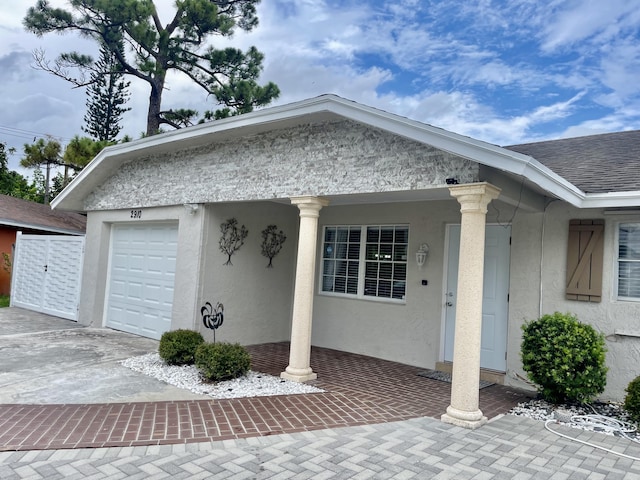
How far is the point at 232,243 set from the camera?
8.27m

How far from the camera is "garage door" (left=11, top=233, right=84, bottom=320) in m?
10.7

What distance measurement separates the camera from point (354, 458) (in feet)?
12.1

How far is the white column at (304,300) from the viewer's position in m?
6.21

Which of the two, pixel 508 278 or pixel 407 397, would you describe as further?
pixel 508 278

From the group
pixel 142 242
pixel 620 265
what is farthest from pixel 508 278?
pixel 142 242

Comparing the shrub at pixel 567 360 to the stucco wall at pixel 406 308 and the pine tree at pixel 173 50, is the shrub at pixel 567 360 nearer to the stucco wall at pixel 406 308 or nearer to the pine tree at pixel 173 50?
the stucco wall at pixel 406 308

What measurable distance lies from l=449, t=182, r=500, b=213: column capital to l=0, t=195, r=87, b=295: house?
550 inches

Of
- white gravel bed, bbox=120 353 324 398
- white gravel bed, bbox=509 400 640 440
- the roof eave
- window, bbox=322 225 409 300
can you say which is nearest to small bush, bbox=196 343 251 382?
white gravel bed, bbox=120 353 324 398

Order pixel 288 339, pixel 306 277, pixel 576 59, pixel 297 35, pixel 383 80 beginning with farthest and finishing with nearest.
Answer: pixel 383 80 < pixel 297 35 < pixel 576 59 < pixel 288 339 < pixel 306 277

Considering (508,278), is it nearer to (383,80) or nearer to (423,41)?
(423,41)

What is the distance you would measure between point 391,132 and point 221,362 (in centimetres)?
357

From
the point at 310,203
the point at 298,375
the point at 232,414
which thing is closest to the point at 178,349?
the point at 298,375

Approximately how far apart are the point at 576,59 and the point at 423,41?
13.6 feet

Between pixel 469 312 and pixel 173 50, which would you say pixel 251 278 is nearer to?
pixel 469 312
